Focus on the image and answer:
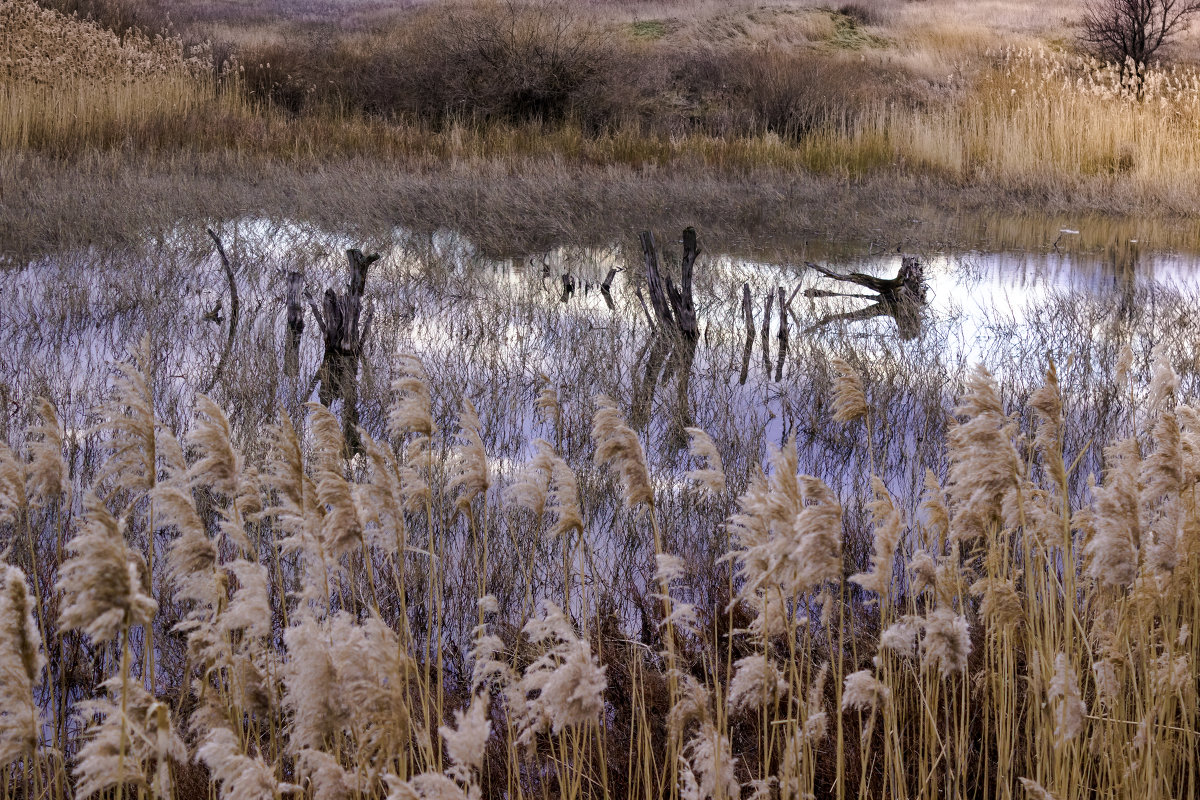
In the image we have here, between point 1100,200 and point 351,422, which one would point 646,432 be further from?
Result: point 1100,200

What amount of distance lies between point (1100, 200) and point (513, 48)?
9013 millimetres

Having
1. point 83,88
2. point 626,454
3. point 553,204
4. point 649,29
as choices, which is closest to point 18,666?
point 626,454

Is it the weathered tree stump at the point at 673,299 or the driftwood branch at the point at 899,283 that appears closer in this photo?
the weathered tree stump at the point at 673,299

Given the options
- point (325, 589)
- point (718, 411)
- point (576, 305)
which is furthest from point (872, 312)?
point (325, 589)

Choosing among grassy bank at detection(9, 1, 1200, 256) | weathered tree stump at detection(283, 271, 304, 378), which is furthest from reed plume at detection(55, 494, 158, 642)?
grassy bank at detection(9, 1, 1200, 256)

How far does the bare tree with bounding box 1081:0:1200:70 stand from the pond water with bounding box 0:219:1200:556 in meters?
10.4

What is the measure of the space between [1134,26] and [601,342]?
15070 millimetres

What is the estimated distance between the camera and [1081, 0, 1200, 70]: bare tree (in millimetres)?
16375

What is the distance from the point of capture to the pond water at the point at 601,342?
4.37m

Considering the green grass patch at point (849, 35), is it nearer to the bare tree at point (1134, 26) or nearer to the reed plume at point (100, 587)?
the bare tree at point (1134, 26)

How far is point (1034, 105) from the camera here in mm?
12789

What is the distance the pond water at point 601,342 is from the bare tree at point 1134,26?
10.4 m

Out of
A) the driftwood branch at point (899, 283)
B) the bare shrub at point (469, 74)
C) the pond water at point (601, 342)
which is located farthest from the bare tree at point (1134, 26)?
the driftwood branch at point (899, 283)

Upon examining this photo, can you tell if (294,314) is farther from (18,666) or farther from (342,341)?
(18,666)
